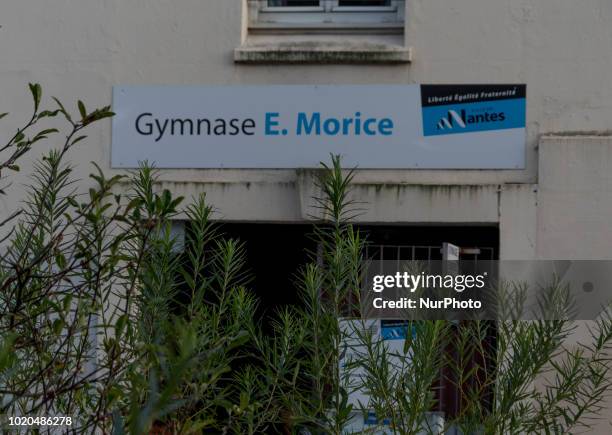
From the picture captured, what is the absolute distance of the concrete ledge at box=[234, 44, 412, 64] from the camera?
891cm

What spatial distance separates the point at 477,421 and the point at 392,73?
559 cm

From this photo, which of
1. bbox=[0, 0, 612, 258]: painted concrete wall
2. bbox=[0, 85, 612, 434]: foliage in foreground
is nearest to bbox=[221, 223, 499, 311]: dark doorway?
bbox=[0, 0, 612, 258]: painted concrete wall

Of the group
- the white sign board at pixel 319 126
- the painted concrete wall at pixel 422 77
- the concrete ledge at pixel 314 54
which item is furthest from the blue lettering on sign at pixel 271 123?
the concrete ledge at pixel 314 54

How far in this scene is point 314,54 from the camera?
898 centimetres

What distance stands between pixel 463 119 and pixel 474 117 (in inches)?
3.3

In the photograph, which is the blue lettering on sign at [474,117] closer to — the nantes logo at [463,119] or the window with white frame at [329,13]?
the nantes logo at [463,119]

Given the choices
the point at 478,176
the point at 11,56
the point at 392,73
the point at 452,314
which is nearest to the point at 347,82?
the point at 392,73

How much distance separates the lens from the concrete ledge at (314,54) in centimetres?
891

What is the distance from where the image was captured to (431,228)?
905 cm

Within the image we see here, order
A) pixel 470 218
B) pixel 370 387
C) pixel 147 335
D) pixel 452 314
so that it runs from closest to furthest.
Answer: pixel 147 335 < pixel 370 387 < pixel 452 314 < pixel 470 218

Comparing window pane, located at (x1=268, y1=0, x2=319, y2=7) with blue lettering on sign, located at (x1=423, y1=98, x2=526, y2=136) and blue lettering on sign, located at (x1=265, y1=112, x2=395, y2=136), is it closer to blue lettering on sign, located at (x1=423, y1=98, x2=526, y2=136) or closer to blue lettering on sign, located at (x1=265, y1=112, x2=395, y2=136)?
blue lettering on sign, located at (x1=265, y1=112, x2=395, y2=136)

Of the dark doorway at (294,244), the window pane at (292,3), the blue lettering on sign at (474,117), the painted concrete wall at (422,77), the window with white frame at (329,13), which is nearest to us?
the painted concrete wall at (422,77)

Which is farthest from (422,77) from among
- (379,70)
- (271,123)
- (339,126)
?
(271,123)

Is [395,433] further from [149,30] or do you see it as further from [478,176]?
[149,30]
